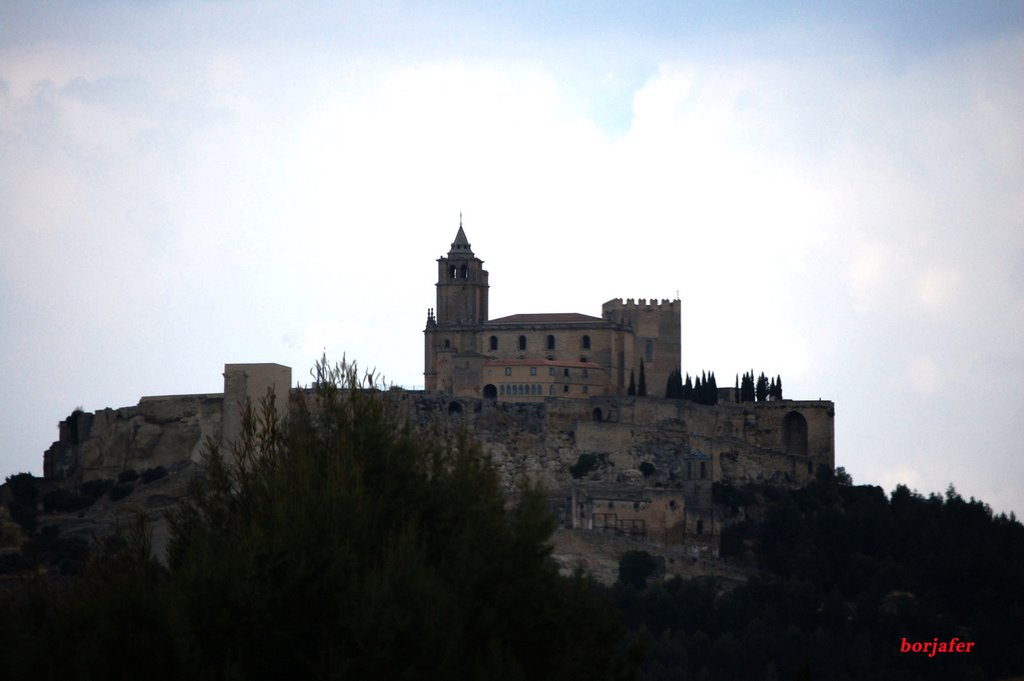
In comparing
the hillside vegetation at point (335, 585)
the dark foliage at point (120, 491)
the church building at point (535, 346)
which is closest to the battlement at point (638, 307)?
the church building at point (535, 346)

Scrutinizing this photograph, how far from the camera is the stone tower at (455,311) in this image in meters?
67.6

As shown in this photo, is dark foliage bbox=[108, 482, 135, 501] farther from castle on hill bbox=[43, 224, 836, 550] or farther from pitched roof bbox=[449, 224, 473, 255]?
pitched roof bbox=[449, 224, 473, 255]

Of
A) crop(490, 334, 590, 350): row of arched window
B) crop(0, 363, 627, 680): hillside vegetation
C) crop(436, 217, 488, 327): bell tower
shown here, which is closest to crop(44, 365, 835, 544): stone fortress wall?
crop(490, 334, 590, 350): row of arched window

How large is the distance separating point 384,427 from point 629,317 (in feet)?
150

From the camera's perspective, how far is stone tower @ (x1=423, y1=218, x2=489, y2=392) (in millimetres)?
67625

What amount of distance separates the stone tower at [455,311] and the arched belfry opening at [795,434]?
11.1 m

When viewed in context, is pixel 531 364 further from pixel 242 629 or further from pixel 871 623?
pixel 242 629

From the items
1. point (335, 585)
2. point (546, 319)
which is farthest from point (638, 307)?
point (335, 585)

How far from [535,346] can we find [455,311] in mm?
3484

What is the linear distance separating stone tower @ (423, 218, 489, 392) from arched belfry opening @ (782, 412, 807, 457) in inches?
436

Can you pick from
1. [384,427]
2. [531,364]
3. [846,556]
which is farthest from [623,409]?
[384,427]

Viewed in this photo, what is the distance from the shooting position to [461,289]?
70750 millimetres

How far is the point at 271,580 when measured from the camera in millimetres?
21656

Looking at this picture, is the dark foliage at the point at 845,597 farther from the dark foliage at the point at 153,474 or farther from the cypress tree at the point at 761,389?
the dark foliage at the point at 153,474
